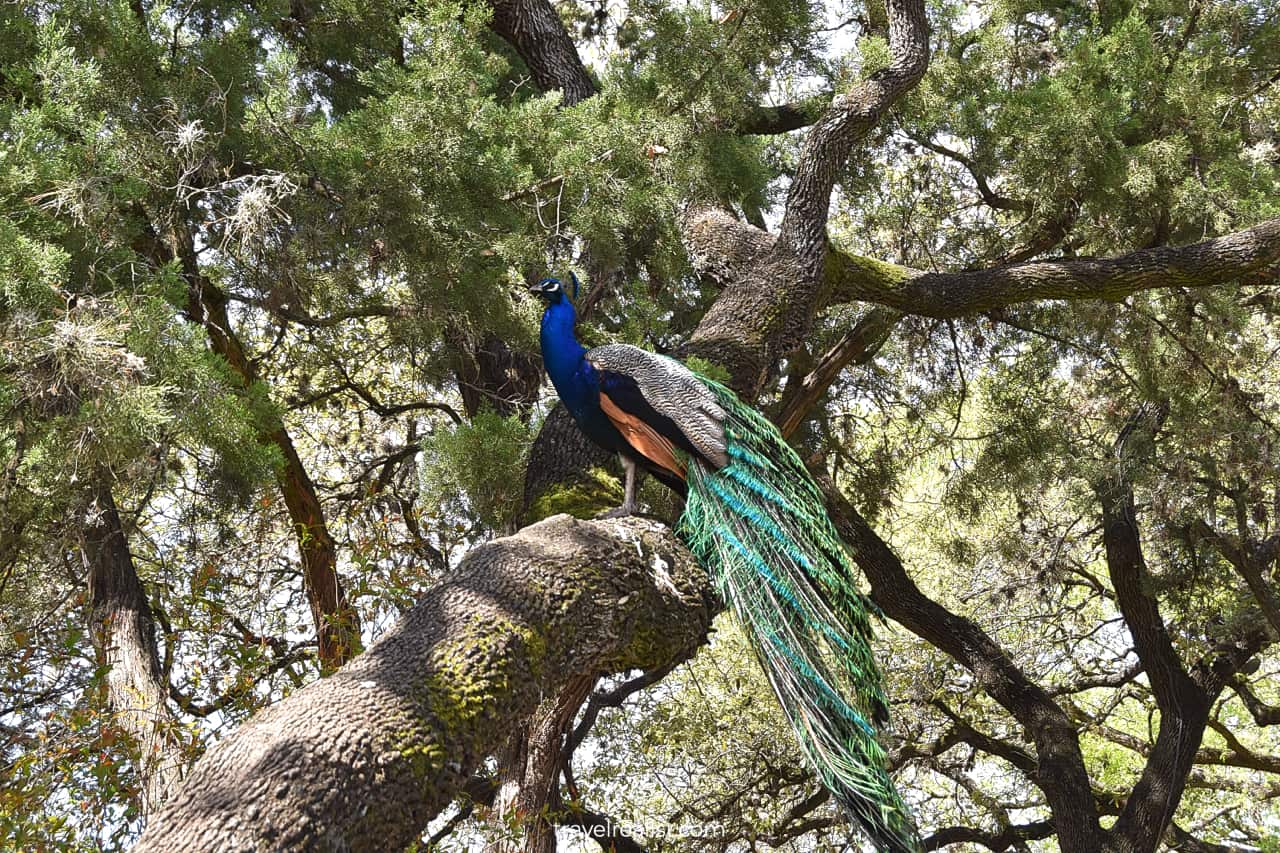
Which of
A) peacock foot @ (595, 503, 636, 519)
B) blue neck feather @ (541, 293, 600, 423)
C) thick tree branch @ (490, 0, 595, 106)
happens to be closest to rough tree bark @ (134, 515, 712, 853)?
peacock foot @ (595, 503, 636, 519)

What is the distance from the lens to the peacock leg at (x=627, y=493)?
3.92 metres

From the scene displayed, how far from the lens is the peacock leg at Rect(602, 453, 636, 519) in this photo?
3.92 m

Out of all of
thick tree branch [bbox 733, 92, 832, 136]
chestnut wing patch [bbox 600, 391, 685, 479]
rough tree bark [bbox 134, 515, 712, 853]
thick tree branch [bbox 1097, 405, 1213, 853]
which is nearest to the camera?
rough tree bark [bbox 134, 515, 712, 853]

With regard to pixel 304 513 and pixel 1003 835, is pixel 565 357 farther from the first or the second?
pixel 1003 835

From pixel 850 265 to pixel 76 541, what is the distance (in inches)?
136

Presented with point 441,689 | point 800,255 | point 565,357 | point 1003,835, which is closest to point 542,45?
point 800,255

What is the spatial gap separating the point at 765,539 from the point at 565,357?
109 centimetres

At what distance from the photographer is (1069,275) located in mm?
5500

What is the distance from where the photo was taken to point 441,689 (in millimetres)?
2760

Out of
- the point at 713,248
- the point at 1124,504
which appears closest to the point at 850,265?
the point at 713,248

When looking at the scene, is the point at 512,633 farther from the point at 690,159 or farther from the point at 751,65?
the point at 751,65

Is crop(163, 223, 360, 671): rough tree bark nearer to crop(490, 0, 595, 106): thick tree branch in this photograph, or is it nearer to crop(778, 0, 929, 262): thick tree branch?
crop(490, 0, 595, 106): thick tree branch

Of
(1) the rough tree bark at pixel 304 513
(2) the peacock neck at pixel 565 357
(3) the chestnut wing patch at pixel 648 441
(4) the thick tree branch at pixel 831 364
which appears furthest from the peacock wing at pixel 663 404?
(4) the thick tree branch at pixel 831 364

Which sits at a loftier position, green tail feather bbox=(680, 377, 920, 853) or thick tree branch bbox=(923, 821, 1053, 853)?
green tail feather bbox=(680, 377, 920, 853)
